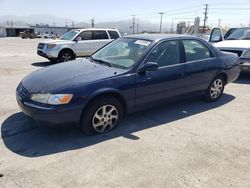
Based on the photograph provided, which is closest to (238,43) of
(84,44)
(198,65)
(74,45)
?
(198,65)

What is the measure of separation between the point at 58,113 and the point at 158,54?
2086mm

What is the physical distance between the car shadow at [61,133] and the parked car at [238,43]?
360 centimetres

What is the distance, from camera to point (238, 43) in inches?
348

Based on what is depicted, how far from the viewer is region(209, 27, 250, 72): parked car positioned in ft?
26.3

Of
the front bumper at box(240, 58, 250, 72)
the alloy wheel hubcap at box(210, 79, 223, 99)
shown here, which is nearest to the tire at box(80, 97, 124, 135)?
the alloy wheel hubcap at box(210, 79, 223, 99)

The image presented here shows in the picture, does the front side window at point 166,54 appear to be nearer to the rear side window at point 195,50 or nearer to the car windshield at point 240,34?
the rear side window at point 195,50

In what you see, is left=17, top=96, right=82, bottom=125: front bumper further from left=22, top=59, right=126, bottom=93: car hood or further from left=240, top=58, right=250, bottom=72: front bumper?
left=240, top=58, right=250, bottom=72: front bumper

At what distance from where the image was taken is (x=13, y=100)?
5.77 meters

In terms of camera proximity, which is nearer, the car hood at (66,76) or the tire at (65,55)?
the car hood at (66,76)

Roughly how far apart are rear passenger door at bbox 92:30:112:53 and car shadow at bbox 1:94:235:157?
7.46 metres

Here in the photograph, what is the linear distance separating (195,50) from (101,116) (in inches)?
101

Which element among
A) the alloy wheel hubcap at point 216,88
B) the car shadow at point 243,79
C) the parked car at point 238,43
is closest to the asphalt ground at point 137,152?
the alloy wheel hubcap at point 216,88

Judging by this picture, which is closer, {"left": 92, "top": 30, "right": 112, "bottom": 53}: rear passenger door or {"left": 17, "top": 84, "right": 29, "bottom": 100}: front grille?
{"left": 17, "top": 84, "right": 29, "bottom": 100}: front grille

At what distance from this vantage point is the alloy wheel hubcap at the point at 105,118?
4066 millimetres
